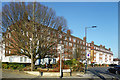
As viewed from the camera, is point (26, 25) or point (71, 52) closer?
point (26, 25)

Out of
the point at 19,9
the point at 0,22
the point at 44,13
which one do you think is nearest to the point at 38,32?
the point at 44,13

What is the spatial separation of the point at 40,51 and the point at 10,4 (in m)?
8.80

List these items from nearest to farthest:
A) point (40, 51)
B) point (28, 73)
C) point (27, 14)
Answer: point (28, 73), point (27, 14), point (40, 51)

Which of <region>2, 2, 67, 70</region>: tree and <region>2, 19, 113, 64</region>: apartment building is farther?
<region>2, 19, 113, 64</region>: apartment building

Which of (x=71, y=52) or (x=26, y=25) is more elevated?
(x=26, y=25)

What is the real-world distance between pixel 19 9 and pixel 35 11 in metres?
2.47

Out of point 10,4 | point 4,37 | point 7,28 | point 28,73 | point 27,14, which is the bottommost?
point 28,73

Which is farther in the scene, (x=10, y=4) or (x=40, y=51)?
(x=40, y=51)

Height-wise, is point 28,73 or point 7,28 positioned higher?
point 7,28

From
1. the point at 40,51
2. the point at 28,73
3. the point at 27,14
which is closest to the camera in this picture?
the point at 28,73

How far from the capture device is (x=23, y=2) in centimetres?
2195

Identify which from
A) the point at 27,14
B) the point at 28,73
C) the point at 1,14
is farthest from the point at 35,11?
the point at 28,73

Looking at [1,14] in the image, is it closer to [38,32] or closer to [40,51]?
[38,32]

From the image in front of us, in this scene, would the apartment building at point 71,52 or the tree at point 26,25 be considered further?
the apartment building at point 71,52
